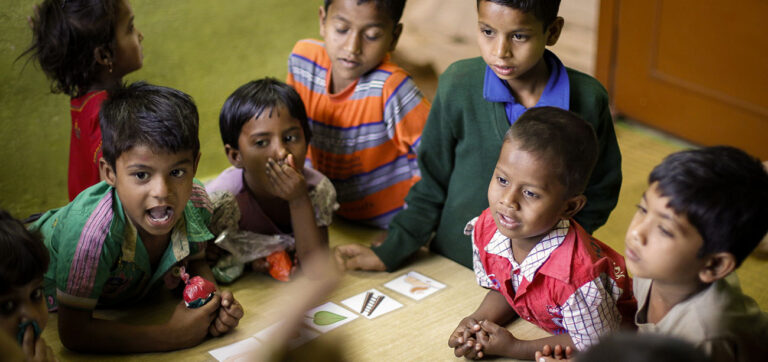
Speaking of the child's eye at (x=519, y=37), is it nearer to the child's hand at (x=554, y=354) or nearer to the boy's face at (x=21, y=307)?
the child's hand at (x=554, y=354)

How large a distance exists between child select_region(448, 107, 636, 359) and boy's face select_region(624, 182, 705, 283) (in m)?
0.20

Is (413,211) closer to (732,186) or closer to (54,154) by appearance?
(732,186)

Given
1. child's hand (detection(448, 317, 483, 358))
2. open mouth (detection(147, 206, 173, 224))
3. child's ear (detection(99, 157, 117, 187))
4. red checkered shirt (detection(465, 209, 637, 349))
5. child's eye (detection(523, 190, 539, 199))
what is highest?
child's ear (detection(99, 157, 117, 187))

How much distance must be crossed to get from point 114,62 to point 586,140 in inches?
65.6

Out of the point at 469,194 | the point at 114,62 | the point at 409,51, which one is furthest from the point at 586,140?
the point at 409,51

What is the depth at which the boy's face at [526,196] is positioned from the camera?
1812 millimetres

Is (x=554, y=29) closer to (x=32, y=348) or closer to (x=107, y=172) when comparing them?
(x=107, y=172)

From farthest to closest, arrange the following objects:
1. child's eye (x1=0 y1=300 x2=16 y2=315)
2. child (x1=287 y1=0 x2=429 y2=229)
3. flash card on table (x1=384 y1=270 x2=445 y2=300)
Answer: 1. child (x1=287 y1=0 x2=429 y2=229)
2. flash card on table (x1=384 y1=270 x2=445 y2=300)
3. child's eye (x1=0 y1=300 x2=16 y2=315)

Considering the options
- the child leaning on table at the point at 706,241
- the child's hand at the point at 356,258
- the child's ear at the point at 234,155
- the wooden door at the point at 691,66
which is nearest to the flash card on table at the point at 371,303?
the child's hand at the point at 356,258

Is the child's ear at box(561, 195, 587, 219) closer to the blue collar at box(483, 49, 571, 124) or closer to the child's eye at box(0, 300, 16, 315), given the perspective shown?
the blue collar at box(483, 49, 571, 124)

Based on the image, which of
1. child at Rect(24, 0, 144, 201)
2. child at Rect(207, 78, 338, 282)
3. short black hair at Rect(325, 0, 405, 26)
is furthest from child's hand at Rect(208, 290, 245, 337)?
short black hair at Rect(325, 0, 405, 26)

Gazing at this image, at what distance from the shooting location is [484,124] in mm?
2289

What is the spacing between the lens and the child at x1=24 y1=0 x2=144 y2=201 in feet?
8.13

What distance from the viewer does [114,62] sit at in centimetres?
259
